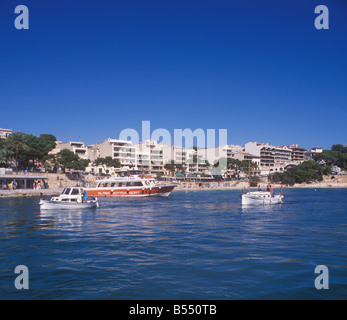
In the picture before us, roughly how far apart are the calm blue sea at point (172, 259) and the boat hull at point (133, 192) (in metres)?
35.5

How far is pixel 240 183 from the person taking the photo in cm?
12525

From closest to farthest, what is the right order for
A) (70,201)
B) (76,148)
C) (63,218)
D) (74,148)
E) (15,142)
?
(63,218)
(70,201)
(15,142)
(74,148)
(76,148)

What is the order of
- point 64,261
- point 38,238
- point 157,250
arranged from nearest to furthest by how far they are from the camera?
point 64,261 < point 157,250 < point 38,238

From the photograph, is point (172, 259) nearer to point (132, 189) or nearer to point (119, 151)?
point (132, 189)

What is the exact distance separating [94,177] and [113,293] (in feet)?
311

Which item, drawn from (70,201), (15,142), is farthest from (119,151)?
(70,201)

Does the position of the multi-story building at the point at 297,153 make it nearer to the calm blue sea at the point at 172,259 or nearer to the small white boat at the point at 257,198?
the small white boat at the point at 257,198

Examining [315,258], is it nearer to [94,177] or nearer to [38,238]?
[38,238]

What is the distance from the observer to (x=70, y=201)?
115 feet

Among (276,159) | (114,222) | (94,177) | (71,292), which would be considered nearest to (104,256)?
(71,292)

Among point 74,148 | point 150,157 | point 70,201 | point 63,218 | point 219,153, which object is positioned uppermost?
point 74,148

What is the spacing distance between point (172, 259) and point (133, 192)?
156 feet

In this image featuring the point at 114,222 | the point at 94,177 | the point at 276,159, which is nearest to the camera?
the point at 114,222

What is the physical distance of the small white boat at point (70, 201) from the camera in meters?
34.1
